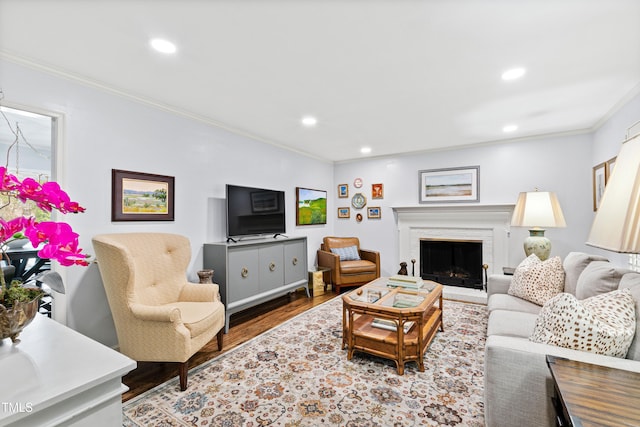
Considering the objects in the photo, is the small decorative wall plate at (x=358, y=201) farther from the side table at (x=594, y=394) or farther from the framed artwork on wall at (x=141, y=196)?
the side table at (x=594, y=394)

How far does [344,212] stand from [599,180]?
3.66 meters

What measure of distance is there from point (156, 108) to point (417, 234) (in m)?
4.18

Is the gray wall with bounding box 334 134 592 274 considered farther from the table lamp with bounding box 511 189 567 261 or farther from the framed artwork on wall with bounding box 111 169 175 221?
the framed artwork on wall with bounding box 111 169 175 221

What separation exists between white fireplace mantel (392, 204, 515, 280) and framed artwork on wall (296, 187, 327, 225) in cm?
130

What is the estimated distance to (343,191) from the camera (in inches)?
227

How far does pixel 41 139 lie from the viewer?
2.89 meters

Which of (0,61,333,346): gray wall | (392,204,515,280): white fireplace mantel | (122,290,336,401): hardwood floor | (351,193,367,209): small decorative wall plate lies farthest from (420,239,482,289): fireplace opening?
(0,61,333,346): gray wall

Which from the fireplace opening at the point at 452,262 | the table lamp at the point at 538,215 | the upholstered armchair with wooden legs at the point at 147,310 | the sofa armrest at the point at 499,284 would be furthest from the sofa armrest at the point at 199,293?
the fireplace opening at the point at 452,262

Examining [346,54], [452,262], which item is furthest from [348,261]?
[346,54]

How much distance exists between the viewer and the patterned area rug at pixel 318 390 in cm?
179

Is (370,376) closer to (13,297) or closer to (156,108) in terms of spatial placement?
(13,297)

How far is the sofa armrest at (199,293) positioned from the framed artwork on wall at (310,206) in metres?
2.36

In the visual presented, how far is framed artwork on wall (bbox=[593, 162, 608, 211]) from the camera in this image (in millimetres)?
3279

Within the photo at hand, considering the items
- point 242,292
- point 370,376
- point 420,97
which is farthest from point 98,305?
point 420,97
